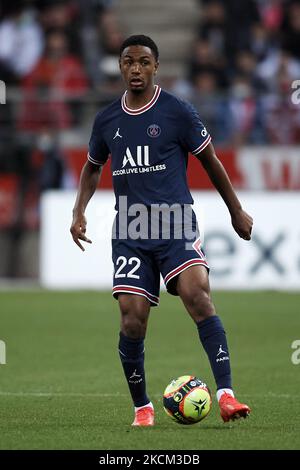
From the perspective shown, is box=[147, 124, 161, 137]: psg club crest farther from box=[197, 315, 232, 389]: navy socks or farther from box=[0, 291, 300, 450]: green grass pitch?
box=[0, 291, 300, 450]: green grass pitch

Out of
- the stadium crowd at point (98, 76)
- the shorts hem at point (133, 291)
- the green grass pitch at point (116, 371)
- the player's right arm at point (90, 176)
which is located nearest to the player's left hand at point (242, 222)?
the shorts hem at point (133, 291)

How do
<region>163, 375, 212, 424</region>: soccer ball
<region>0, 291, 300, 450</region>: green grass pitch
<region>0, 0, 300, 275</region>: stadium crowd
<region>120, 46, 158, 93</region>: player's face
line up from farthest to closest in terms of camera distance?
<region>0, 0, 300, 275</region>: stadium crowd, <region>120, 46, 158, 93</region>: player's face, <region>163, 375, 212, 424</region>: soccer ball, <region>0, 291, 300, 450</region>: green grass pitch

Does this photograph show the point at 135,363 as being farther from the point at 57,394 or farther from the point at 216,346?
the point at 57,394

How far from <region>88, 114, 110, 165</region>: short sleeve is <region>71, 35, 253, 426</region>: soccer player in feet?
0.29

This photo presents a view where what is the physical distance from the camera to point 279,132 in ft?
62.5

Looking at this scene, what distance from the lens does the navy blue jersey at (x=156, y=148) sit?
750 centimetres

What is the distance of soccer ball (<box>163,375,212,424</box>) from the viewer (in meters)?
7.32

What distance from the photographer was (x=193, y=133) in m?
7.48

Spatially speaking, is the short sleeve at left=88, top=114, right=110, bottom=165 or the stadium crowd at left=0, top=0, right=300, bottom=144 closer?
the short sleeve at left=88, top=114, right=110, bottom=165

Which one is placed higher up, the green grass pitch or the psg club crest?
the psg club crest

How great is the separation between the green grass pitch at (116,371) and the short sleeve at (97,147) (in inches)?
65.5

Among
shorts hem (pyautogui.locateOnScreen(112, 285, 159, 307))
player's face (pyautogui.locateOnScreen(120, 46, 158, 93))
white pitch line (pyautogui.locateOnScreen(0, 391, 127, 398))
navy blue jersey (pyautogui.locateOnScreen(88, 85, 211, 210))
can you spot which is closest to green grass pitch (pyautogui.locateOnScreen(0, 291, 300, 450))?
white pitch line (pyautogui.locateOnScreen(0, 391, 127, 398))

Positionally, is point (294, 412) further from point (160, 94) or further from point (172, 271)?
point (160, 94)

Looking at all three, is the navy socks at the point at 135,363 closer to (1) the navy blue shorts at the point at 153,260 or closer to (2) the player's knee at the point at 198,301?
(1) the navy blue shorts at the point at 153,260
